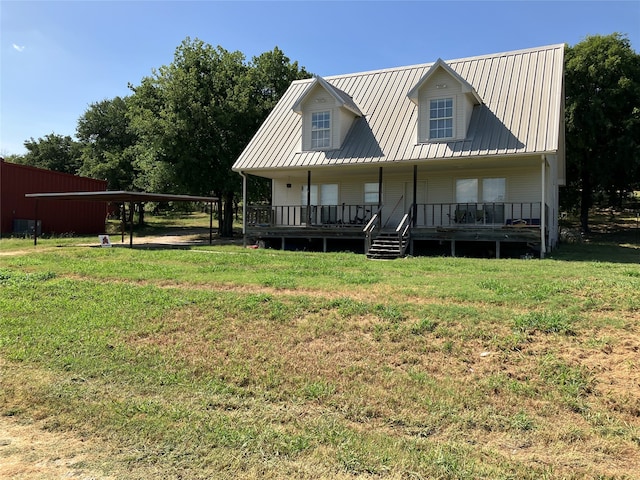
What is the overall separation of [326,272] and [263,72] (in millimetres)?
21841

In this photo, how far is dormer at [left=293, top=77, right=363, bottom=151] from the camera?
18.0m

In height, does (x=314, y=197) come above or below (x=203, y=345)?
above

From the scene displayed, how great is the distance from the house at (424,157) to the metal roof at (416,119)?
0.05 m

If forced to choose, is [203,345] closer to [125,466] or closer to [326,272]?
[125,466]

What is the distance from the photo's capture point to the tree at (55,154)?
51219 mm

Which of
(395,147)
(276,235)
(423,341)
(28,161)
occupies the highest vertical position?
(28,161)

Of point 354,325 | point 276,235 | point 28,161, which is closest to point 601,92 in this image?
point 276,235

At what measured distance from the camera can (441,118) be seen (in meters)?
16.4

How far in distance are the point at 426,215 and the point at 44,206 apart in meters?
23.4

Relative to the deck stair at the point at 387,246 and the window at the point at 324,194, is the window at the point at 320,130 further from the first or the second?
the deck stair at the point at 387,246

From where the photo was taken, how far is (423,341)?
591 cm

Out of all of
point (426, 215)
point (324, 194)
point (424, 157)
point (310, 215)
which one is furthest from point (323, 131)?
point (426, 215)

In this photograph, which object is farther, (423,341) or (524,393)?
(423,341)

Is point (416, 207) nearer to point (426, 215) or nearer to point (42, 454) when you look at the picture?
point (426, 215)
